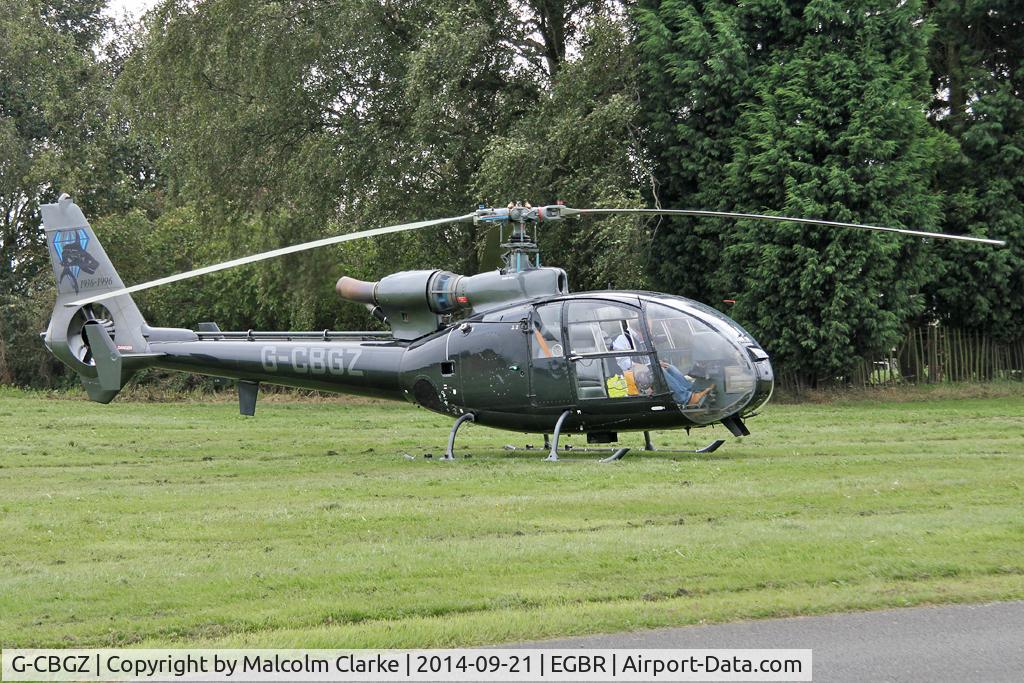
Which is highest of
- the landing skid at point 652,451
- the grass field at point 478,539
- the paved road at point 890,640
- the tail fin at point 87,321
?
the tail fin at point 87,321

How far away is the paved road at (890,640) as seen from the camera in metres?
5.70

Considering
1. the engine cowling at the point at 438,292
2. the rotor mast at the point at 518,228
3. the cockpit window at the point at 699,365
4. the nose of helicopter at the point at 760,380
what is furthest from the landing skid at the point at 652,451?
the rotor mast at the point at 518,228

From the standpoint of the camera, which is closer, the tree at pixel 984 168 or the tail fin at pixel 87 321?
the tail fin at pixel 87 321

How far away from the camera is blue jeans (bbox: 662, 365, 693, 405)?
13305mm

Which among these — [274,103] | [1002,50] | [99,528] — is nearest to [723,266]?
[1002,50]

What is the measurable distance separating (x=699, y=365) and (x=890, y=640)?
7.20 m

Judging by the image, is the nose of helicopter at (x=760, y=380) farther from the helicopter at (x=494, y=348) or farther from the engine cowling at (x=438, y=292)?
the engine cowling at (x=438, y=292)

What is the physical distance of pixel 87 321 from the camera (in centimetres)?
1639

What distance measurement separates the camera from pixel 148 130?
2934 cm

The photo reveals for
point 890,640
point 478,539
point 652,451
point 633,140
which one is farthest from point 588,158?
point 890,640

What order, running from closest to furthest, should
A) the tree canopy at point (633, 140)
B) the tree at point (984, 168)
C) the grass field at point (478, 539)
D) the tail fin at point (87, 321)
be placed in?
the grass field at point (478, 539) < the tail fin at point (87, 321) < the tree canopy at point (633, 140) < the tree at point (984, 168)

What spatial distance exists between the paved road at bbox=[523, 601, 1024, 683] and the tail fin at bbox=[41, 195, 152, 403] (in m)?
11.7

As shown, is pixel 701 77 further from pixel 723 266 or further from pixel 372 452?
pixel 372 452

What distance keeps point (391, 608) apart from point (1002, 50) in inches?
1030
